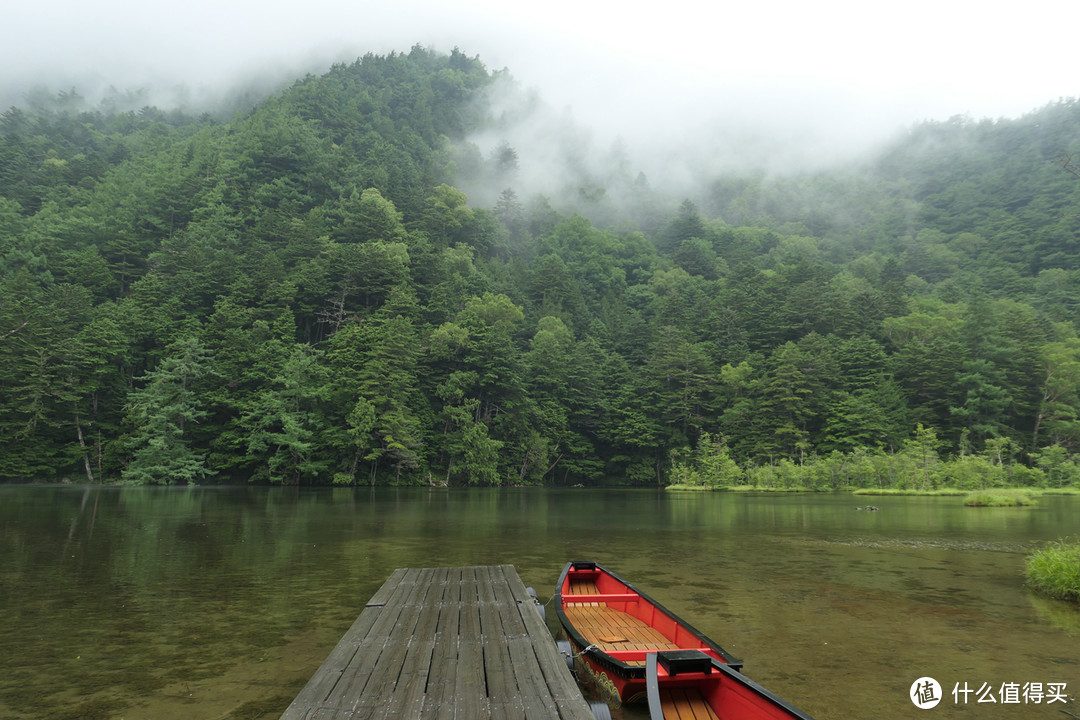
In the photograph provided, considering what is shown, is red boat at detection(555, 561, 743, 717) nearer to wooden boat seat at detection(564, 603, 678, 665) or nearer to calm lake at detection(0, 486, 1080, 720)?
wooden boat seat at detection(564, 603, 678, 665)

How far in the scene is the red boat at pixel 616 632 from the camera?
482 centimetres

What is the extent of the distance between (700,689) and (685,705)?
18 cm

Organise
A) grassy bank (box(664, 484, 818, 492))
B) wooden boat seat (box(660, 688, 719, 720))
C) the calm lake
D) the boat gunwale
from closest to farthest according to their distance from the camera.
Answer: wooden boat seat (box(660, 688, 719, 720)) → the boat gunwale → the calm lake → grassy bank (box(664, 484, 818, 492))

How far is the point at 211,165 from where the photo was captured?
76125 millimetres

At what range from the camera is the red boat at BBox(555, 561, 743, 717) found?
4.82 meters

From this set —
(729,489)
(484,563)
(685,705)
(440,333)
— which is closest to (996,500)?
(729,489)

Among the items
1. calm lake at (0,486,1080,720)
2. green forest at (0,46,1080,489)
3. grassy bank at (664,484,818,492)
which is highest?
green forest at (0,46,1080,489)

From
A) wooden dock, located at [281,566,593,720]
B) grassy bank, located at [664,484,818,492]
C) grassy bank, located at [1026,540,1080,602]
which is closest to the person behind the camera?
wooden dock, located at [281,566,593,720]

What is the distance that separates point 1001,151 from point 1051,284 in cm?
7054

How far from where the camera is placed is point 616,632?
6.21 metres

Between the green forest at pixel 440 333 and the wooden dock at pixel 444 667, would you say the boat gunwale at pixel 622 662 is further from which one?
the green forest at pixel 440 333

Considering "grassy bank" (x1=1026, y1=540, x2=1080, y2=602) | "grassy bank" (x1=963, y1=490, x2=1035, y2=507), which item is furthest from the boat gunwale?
"grassy bank" (x1=963, y1=490, x2=1035, y2=507)

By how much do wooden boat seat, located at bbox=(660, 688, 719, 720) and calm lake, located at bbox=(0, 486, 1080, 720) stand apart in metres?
1.77

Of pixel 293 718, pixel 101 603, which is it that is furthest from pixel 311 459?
pixel 293 718
